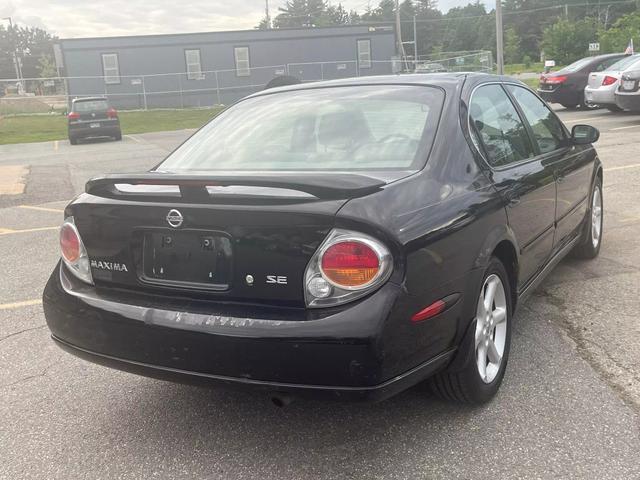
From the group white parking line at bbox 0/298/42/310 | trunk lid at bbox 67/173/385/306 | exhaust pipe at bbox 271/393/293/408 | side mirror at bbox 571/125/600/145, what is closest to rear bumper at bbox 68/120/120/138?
white parking line at bbox 0/298/42/310

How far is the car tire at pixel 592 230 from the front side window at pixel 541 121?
834 millimetres

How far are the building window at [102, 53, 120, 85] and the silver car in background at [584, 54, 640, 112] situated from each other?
27765 mm

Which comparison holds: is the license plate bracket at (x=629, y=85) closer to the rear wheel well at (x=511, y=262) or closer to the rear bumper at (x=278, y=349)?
the rear wheel well at (x=511, y=262)

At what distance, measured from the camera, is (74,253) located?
2986 millimetres

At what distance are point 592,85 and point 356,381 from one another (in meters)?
16.6

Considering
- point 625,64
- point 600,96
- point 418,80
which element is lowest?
point 600,96

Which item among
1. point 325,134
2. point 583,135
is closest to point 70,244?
point 325,134

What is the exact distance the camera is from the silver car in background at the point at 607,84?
1611 cm

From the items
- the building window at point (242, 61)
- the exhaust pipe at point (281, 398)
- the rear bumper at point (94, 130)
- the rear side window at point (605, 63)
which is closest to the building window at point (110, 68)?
the building window at point (242, 61)

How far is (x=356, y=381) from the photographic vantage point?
7.77 feet

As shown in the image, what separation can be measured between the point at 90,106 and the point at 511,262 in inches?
812

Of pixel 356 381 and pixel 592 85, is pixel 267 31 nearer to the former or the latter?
pixel 592 85

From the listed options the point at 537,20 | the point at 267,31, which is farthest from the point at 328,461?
the point at 537,20

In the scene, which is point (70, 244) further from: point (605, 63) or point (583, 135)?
point (605, 63)
